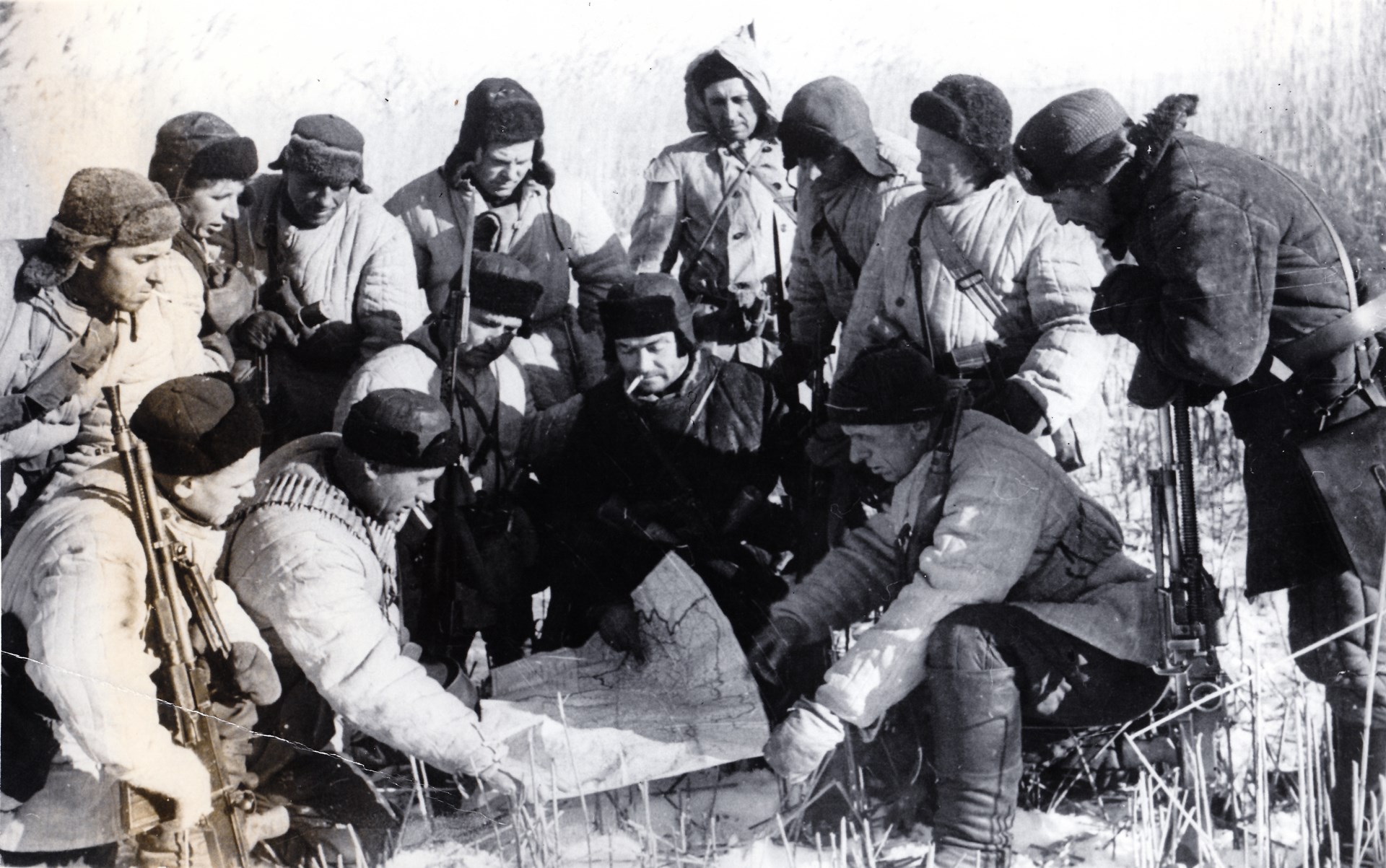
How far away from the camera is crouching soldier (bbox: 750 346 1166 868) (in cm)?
302

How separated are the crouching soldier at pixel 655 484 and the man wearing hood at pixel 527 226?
0.16 m

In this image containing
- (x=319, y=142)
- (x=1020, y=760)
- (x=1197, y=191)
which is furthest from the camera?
(x=319, y=142)

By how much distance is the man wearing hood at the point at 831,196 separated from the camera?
3389mm

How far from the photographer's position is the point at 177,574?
123 inches

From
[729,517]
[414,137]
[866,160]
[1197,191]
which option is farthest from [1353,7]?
[414,137]

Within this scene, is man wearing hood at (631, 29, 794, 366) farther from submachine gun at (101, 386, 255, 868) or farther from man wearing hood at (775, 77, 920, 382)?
submachine gun at (101, 386, 255, 868)

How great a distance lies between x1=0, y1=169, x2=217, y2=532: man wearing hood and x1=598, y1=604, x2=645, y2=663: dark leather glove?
119cm

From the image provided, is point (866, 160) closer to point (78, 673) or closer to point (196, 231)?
point (196, 231)

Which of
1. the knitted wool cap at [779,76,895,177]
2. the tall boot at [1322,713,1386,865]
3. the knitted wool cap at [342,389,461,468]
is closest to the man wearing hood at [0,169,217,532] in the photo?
the knitted wool cap at [342,389,461,468]

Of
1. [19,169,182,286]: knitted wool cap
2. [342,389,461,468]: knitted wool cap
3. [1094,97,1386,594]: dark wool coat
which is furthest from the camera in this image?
[19,169,182,286]: knitted wool cap

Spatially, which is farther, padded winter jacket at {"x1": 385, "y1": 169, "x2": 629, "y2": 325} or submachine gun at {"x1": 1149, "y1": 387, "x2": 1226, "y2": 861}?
padded winter jacket at {"x1": 385, "y1": 169, "x2": 629, "y2": 325}

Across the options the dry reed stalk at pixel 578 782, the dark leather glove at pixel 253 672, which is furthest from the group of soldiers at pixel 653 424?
the dry reed stalk at pixel 578 782

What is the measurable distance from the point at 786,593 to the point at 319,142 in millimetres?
1581

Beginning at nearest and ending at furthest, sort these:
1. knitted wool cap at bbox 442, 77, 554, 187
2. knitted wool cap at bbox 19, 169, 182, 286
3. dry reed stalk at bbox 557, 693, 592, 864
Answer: dry reed stalk at bbox 557, 693, 592, 864 → knitted wool cap at bbox 19, 169, 182, 286 → knitted wool cap at bbox 442, 77, 554, 187
